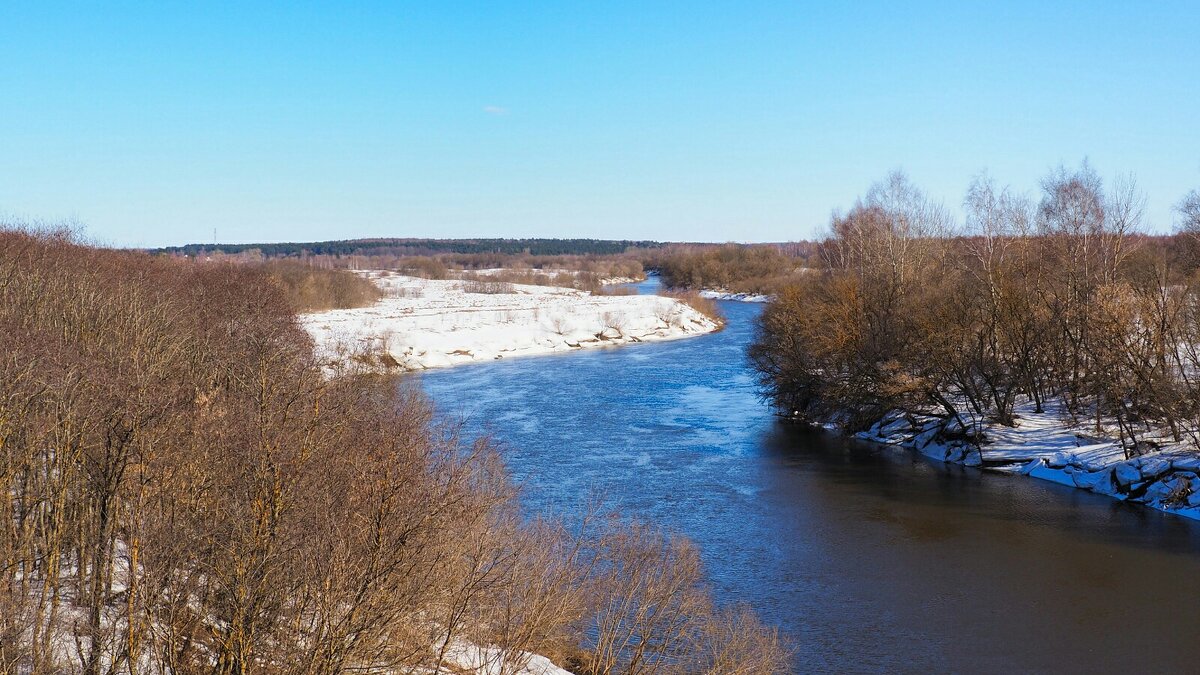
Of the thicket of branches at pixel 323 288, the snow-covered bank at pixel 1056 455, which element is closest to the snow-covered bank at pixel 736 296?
the thicket of branches at pixel 323 288

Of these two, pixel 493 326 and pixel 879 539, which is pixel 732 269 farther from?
Result: pixel 879 539

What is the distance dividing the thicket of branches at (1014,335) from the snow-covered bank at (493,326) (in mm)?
18558

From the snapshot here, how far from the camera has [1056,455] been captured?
25.3m

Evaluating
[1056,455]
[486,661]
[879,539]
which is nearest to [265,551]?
[486,661]

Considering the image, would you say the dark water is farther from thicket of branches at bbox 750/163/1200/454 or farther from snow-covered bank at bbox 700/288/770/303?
snow-covered bank at bbox 700/288/770/303

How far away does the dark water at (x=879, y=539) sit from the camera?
1441cm

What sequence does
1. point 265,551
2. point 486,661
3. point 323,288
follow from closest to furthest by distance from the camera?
1. point 265,551
2. point 486,661
3. point 323,288

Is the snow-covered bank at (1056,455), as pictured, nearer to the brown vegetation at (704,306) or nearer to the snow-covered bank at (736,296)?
the brown vegetation at (704,306)

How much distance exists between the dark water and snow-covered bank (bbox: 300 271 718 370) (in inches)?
613

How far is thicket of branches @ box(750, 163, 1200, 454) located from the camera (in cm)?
2352

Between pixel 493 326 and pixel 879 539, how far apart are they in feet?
129

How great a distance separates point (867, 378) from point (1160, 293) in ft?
29.5

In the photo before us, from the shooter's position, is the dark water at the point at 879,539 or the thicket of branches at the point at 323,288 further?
the thicket of branches at the point at 323,288

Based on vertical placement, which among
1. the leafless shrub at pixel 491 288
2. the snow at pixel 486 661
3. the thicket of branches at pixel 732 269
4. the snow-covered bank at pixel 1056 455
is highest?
the thicket of branches at pixel 732 269
